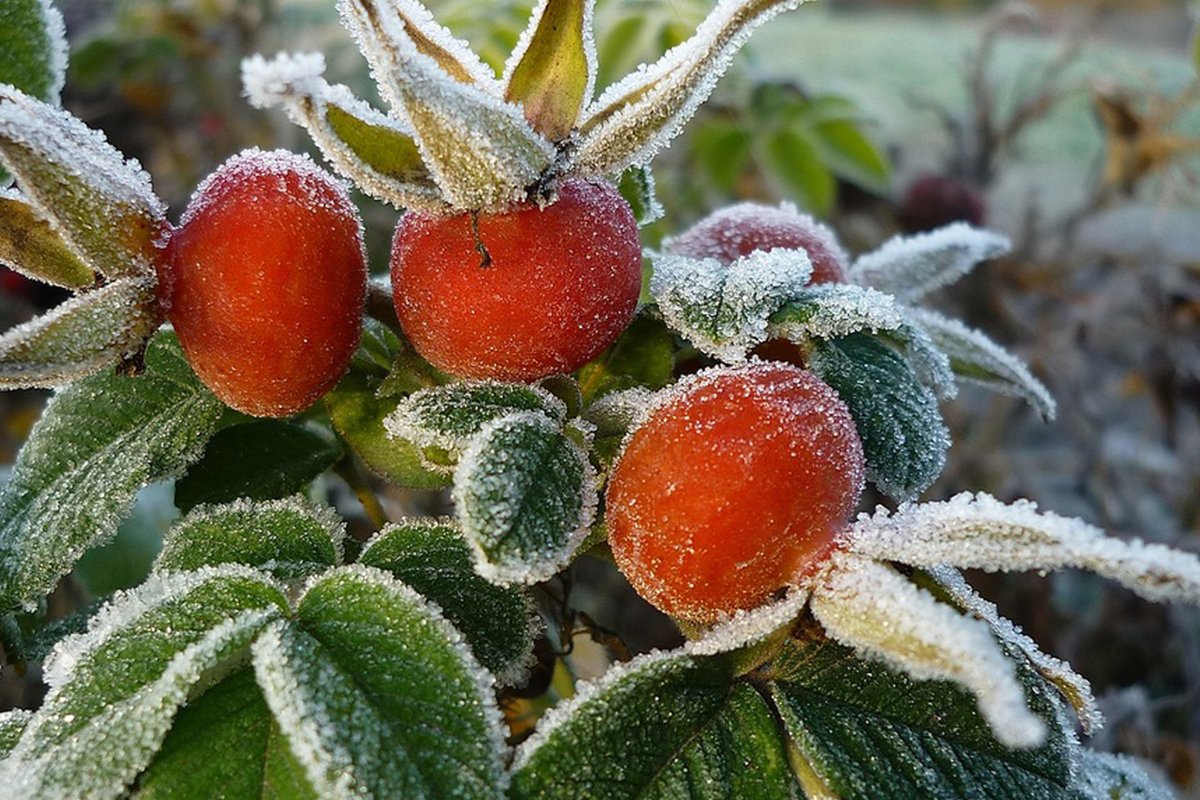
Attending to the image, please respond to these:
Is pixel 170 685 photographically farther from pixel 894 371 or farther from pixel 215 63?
pixel 215 63

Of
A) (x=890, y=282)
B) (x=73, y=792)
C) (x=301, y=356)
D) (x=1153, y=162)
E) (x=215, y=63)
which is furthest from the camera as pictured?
(x=215, y=63)

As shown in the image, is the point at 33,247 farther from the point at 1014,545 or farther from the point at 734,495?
the point at 1014,545

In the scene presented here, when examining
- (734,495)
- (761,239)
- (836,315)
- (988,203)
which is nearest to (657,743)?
(734,495)

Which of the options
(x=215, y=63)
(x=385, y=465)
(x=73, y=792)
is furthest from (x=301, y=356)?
(x=215, y=63)

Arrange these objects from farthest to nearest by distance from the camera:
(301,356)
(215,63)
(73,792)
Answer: (215,63) → (301,356) → (73,792)

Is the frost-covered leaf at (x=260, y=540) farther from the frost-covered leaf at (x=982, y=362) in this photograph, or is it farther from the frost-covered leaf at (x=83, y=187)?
the frost-covered leaf at (x=982, y=362)
